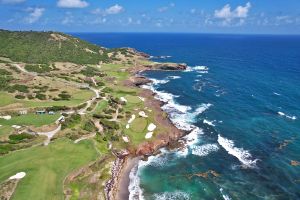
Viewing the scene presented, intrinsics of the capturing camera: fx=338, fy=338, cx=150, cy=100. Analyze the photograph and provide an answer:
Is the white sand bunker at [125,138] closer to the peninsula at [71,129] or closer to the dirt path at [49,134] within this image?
the peninsula at [71,129]

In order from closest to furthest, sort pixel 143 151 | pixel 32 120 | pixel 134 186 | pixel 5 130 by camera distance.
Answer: pixel 134 186 < pixel 5 130 < pixel 143 151 < pixel 32 120

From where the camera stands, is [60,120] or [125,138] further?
[60,120]

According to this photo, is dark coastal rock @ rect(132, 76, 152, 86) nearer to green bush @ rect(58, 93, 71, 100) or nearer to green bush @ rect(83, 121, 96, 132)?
green bush @ rect(58, 93, 71, 100)

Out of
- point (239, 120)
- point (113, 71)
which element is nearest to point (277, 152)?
point (239, 120)

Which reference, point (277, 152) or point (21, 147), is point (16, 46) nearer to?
point (21, 147)

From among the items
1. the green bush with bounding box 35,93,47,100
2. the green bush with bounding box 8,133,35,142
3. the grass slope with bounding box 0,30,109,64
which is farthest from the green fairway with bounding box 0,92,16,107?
the grass slope with bounding box 0,30,109,64

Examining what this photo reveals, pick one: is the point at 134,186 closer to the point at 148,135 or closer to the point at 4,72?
the point at 148,135

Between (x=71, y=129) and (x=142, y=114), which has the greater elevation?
(x=71, y=129)

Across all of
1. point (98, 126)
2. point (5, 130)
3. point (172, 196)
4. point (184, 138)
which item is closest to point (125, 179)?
point (172, 196)
